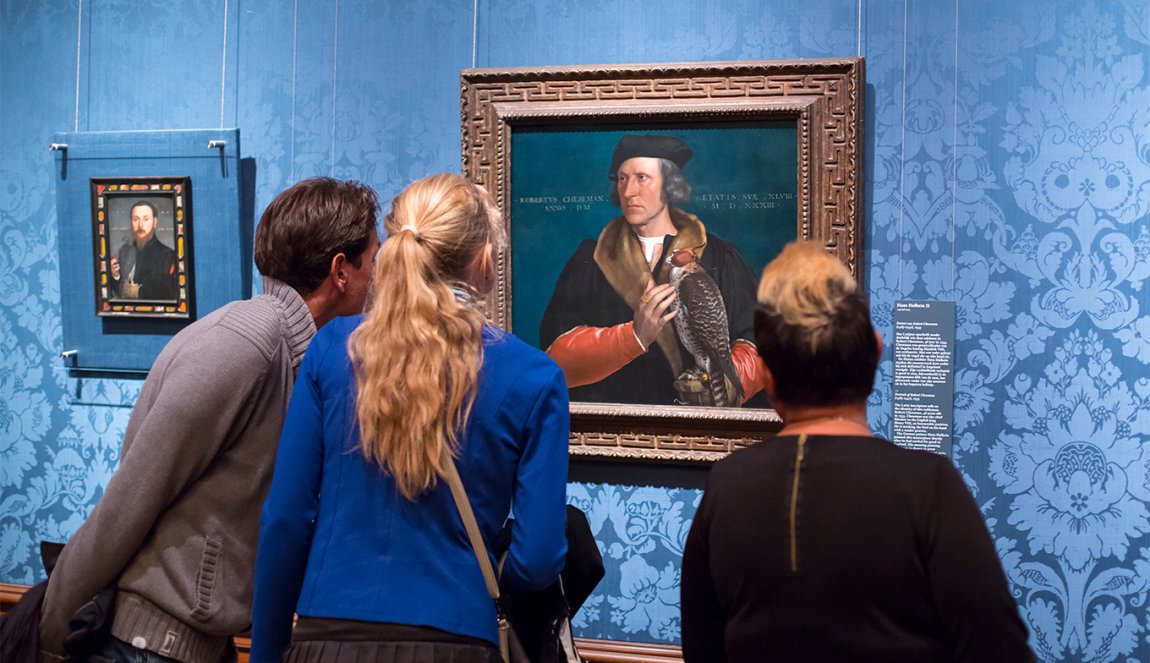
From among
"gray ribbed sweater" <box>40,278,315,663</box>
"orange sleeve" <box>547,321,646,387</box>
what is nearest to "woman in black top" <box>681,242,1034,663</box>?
"gray ribbed sweater" <box>40,278,315,663</box>

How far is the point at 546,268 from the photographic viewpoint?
3768 mm

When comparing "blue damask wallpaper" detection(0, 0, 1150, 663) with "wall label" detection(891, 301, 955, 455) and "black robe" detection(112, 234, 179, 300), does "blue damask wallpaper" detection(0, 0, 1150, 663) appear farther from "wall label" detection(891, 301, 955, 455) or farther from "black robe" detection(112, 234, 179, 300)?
"black robe" detection(112, 234, 179, 300)

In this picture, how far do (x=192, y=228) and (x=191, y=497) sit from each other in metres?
2.08

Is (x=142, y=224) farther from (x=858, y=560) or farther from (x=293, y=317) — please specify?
(x=858, y=560)

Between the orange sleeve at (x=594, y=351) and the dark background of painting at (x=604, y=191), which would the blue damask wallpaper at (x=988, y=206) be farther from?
the orange sleeve at (x=594, y=351)

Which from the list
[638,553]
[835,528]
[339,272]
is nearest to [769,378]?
[835,528]

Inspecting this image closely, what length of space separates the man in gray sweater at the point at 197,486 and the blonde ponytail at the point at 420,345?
0.36m

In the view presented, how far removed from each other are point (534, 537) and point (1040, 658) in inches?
91.8

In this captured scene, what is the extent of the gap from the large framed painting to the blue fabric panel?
0.97m

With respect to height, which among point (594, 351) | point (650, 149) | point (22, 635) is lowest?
point (22, 635)

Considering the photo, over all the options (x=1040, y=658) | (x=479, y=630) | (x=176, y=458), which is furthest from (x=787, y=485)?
(x=1040, y=658)

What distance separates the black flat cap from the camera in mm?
3621

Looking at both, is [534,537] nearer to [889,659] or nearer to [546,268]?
[889,659]

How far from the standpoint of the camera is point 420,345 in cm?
190
